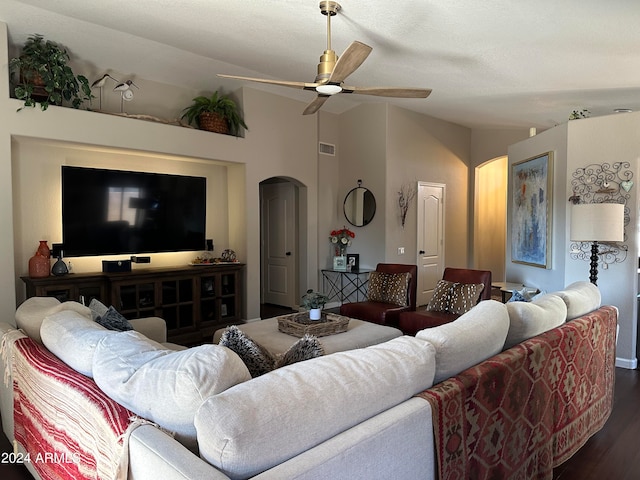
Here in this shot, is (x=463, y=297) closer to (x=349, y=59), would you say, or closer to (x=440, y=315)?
(x=440, y=315)

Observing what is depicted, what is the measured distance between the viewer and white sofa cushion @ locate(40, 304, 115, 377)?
1.71 metres

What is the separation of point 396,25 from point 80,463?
369 cm

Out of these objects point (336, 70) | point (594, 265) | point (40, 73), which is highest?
point (40, 73)

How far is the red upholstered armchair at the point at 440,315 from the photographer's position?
13.2 ft

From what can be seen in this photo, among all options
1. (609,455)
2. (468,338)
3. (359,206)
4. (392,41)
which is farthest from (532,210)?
(468,338)

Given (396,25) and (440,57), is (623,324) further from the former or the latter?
(396,25)

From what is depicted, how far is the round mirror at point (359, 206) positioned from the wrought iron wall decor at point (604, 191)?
9.34 ft

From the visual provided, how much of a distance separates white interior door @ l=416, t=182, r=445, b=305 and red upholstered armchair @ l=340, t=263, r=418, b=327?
201 cm

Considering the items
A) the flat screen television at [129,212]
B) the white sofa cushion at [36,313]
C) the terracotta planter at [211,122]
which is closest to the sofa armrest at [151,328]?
the white sofa cushion at [36,313]

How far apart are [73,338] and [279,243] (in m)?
5.38

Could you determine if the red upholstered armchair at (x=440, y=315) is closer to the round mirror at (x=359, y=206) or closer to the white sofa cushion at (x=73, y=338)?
the round mirror at (x=359, y=206)

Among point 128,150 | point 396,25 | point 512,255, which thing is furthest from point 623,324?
point 128,150

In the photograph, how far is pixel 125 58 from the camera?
4.62 m

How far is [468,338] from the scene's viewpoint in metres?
1.78
